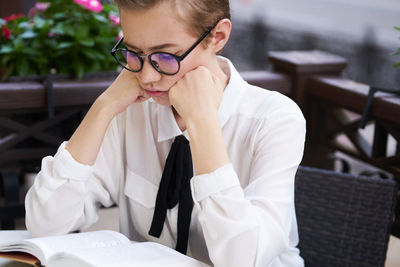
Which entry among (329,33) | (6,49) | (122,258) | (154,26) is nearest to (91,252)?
(122,258)

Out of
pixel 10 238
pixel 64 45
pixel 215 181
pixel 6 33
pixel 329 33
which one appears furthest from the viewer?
pixel 329 33

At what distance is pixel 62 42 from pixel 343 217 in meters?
1.45

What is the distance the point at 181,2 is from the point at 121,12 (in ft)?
0.48

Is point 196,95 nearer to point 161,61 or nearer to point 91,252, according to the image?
point 161,61

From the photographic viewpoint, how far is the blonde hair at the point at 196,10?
1.35 metres

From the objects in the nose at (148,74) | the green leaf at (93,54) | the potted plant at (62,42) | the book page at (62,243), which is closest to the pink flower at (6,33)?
the potted plant at (62,42)

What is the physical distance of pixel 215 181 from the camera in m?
1.32

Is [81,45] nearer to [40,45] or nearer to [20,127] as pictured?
[40,45]

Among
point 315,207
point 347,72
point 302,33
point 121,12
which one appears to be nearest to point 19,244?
point 121,12

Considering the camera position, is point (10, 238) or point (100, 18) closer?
point (10, 238)

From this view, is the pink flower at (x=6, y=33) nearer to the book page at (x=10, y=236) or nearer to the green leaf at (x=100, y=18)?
the green leaf at (x=100, y=18)

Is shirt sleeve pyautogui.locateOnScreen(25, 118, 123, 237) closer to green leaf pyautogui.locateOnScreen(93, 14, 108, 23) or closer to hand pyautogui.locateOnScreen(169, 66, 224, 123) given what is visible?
hand pyautogui.locateOnScreen(169, 66, 224, 123)

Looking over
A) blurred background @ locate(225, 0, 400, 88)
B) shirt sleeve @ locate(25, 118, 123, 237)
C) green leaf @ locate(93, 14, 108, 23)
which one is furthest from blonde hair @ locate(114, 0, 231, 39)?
blurred background @ locate(225, 0, 400, 88)

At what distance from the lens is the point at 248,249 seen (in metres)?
1.31
